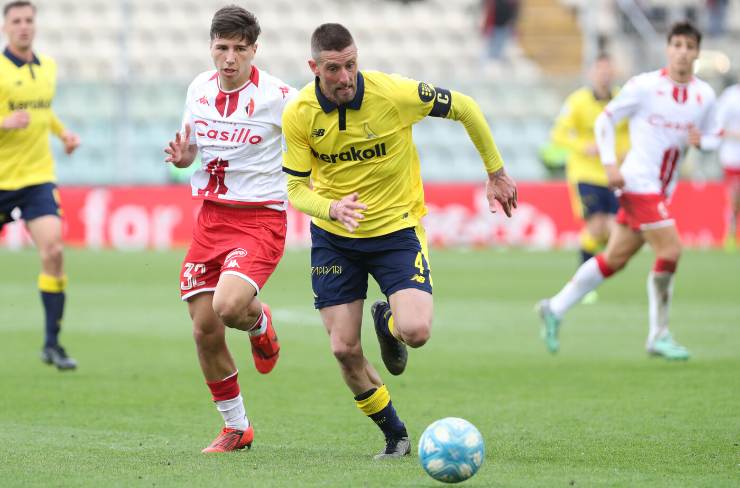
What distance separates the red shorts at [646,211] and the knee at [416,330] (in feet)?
14.4

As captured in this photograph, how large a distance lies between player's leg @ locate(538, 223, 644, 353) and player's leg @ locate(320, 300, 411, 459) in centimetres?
440

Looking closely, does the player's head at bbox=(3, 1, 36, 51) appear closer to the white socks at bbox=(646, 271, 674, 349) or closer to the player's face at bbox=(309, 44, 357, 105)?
the player's face at bbox=(309, 44, 357, 105)

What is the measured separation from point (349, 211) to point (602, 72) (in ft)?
30.9

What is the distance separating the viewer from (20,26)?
999cm

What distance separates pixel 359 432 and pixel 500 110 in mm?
19927

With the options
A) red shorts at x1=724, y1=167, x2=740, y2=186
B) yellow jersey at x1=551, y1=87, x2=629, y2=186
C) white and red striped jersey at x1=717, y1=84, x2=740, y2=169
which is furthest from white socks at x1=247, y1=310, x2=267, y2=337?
white and red striped jersey at x1=717, y1=84, x2=740, y2=169

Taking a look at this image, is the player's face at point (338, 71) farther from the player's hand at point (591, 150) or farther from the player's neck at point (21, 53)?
the player's hand at point (591, 150)

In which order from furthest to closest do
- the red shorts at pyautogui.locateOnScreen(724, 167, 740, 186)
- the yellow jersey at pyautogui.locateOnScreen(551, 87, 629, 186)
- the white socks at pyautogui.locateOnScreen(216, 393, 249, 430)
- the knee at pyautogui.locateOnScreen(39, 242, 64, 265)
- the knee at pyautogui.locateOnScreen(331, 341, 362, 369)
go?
the red shorts at pyautogui.locateOnScreen(724, 167, 740, 186) → the yellow jersey at pyautogui.locateOnScreen(551, 87, 629, 186) → the knee at pyautogui.locateOnScreen(39, 242, 64, 265) → the white socks at pyautogui.locateOnScreen(216, 393, 249, 430) → the knee at pyautogui.locateOnScreen(331, 341, 362, 369)

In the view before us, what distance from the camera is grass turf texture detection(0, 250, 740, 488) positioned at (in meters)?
5.88

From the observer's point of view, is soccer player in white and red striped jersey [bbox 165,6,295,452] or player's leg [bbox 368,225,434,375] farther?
soccer player in white and red striped jersey [bbox 165,6,295,452]

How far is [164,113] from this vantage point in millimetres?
26156

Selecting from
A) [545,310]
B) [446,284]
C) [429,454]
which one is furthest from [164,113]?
[429,454]

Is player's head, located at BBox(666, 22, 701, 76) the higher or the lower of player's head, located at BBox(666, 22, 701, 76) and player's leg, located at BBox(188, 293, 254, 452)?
the higher

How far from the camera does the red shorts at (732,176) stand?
21.0 m
